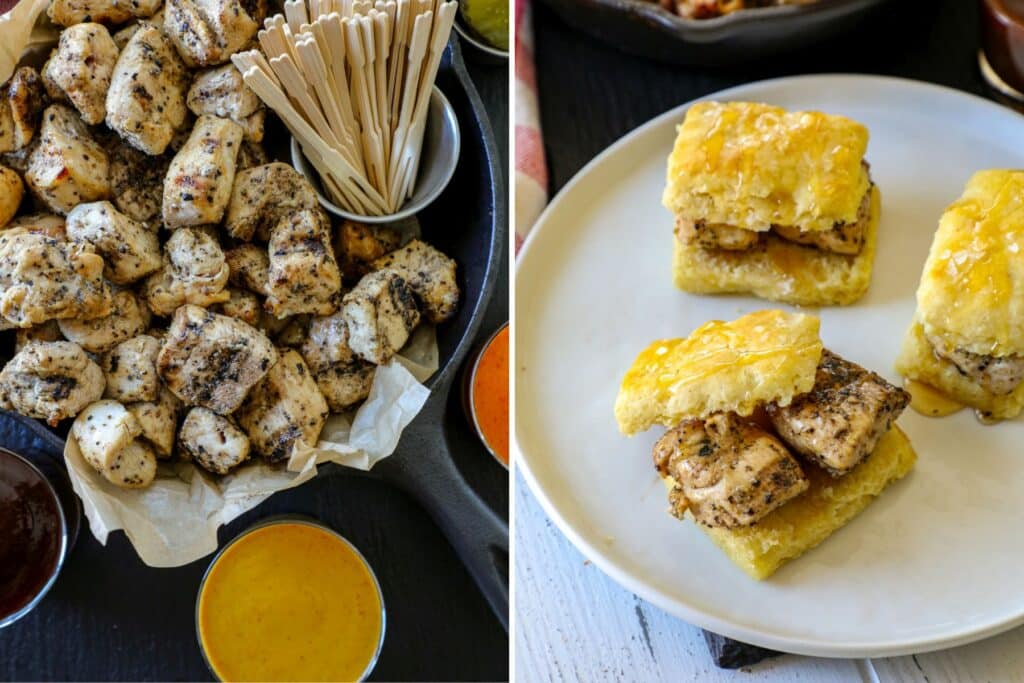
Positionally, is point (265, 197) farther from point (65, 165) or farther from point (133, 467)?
point (133, 467)

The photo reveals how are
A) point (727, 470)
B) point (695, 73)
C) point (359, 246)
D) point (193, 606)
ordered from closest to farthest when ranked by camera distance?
point (727, 470) → point (359, 246) → point (193, 606) → point (695, 73)

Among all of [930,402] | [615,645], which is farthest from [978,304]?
[615,645]

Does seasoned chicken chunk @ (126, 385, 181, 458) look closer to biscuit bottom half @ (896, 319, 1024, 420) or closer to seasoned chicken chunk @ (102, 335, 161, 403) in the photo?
seasoned chicken chunk @ (102, 335, 161, 403)

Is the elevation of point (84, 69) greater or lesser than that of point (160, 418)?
greater

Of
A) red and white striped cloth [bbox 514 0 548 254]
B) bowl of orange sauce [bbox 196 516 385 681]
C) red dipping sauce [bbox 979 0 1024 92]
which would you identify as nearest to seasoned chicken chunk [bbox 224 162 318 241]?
red and white striped cloth [bbox 514 0 548 254]

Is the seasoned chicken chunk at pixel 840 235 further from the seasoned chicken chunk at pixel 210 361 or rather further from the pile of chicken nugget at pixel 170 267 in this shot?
the seasoned chicken chunk at pixel 210 361

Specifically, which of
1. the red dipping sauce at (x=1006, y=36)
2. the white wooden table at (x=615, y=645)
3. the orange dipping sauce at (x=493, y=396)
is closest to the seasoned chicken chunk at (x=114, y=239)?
the orange dipping sauce at (x=493, y=396)
